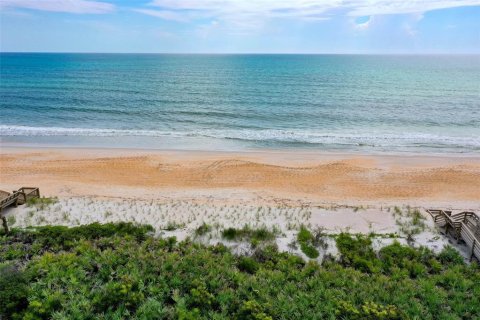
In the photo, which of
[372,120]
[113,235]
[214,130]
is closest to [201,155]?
[214,130]

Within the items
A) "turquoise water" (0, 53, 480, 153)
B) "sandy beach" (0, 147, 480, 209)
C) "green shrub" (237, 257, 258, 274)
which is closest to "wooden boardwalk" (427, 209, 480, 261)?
"sandy beach" (0, 147, 480, 209)

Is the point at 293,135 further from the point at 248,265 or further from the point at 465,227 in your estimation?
the point at 248,265

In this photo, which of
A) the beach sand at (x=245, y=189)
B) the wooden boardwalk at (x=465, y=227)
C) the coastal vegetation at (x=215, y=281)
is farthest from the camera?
the beach sand at (x=245, y=189)

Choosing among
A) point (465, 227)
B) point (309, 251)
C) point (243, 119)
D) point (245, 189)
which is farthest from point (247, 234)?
point (243, 119)

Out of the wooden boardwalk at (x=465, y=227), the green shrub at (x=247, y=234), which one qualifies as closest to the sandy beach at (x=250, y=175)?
the wooden boardwalk at (x=465, y=227)

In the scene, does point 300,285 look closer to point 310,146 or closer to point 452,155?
point 310,146

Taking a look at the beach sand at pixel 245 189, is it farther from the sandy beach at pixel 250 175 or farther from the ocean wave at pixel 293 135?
the ocean wave at pixel 293 135

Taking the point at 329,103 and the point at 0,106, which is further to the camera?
the point at 329,103
